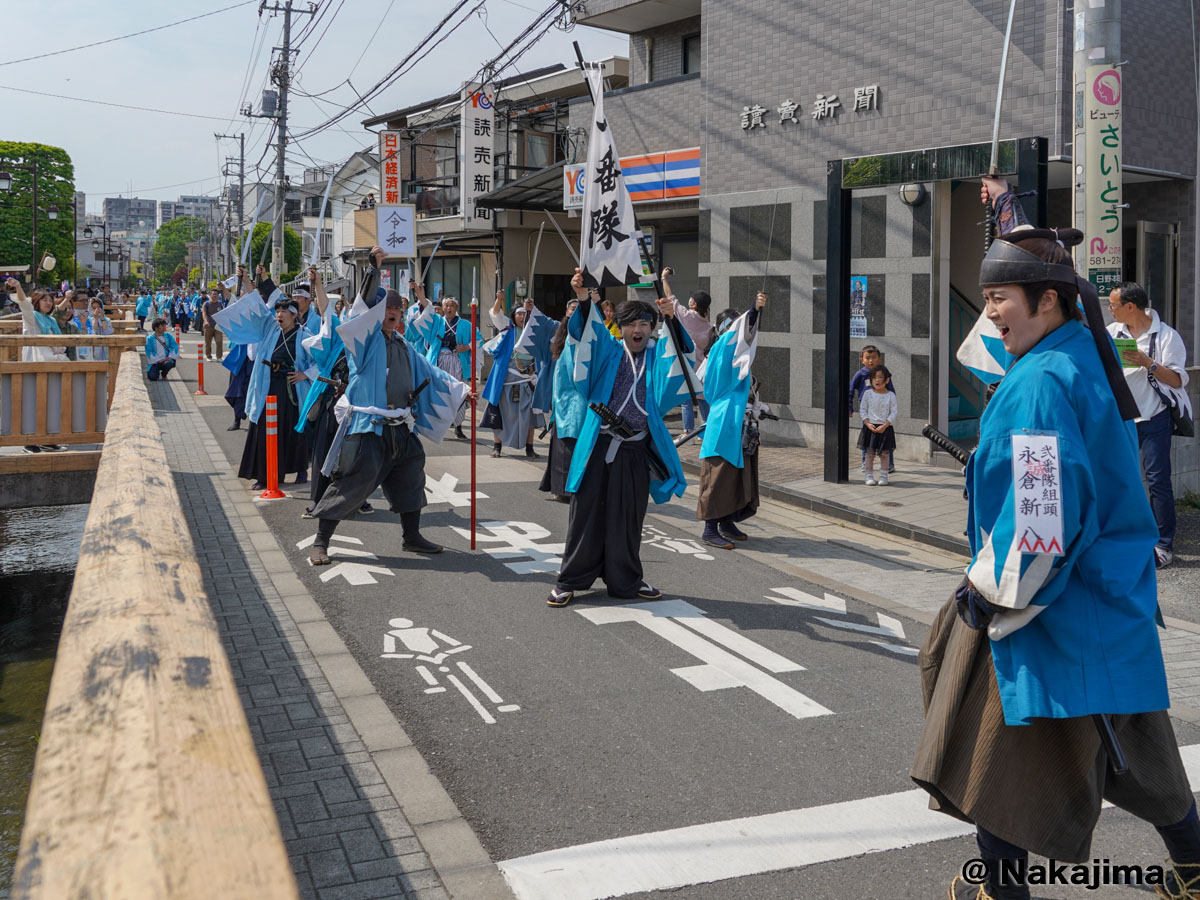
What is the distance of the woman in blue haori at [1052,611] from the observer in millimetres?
2758

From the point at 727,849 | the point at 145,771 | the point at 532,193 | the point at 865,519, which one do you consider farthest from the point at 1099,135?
the point at 532,193

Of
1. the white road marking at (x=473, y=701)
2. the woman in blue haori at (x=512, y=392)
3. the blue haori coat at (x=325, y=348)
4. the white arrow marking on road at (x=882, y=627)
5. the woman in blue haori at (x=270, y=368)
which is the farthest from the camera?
the woman in blue haori at (x=512, y=392)

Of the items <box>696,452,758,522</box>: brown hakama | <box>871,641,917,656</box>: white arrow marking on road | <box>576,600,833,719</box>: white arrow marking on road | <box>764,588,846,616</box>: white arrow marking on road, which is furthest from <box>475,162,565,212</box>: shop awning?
<box>871,641,917,656</box>: white arrow marking on road

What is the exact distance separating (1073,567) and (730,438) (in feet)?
18.7

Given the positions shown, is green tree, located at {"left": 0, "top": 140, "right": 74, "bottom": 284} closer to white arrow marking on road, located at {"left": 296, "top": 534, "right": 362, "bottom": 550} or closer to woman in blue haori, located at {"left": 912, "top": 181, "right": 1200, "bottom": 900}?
white arrow marking on road, located at {"left": 296, "top": 534, "right": 362, "bottom": 550}

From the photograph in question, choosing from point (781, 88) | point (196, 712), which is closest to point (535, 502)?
point (781, 88)

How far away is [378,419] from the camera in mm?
7871

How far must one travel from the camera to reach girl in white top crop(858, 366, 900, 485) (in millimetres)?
10859

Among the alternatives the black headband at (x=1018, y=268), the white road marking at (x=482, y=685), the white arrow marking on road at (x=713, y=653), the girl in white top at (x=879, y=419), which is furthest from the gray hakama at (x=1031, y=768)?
the girl in white top at (x=879, y=419)

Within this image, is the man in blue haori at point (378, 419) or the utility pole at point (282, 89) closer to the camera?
the man in blue haori at point (378, 419)

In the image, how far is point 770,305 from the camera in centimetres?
1391

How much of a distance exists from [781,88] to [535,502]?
6.59 metres

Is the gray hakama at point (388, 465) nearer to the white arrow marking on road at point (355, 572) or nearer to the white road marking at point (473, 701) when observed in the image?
the white arrow marking on road at point (355, 572)

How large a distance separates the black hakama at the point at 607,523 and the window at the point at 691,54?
12.9 metres
